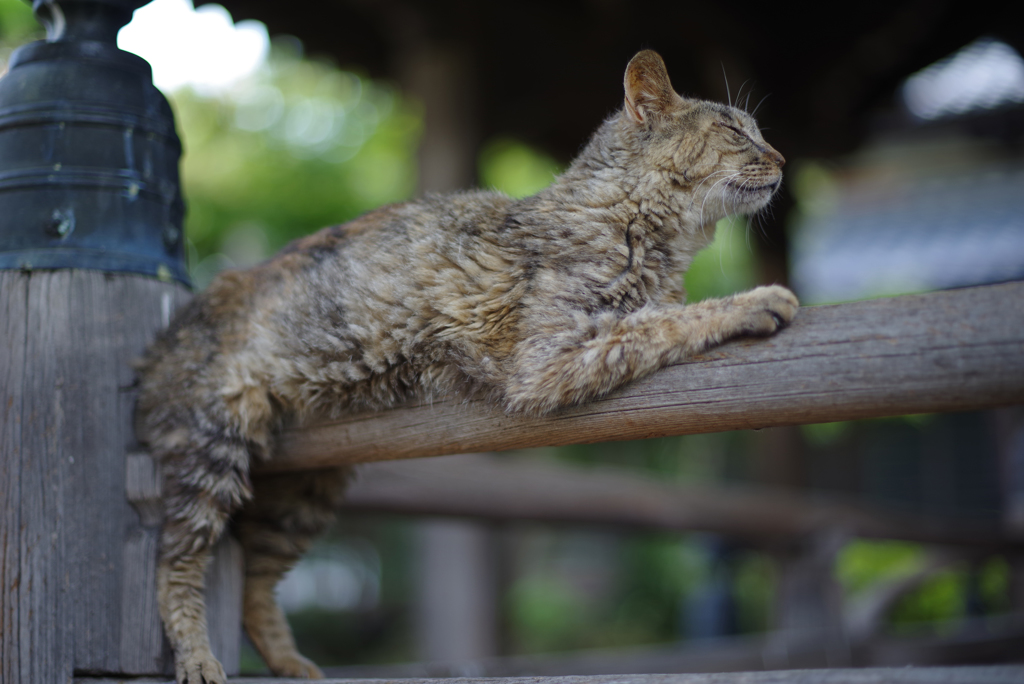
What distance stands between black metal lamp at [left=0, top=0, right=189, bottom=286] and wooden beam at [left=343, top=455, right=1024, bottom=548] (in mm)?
1588

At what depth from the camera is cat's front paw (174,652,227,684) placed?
2029 mm

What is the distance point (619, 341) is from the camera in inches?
71.9

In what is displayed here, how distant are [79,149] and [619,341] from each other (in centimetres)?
153

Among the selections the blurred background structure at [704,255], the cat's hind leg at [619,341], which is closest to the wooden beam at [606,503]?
the blurred background structure at [704,255]

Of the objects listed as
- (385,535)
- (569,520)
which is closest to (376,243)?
(569,520)

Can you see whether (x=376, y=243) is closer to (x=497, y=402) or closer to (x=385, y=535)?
(x=497, y=402)

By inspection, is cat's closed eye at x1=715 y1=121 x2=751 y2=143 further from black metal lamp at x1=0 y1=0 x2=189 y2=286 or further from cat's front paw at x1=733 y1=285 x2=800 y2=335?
black metal lamp at x1=0 y1=0 x2=189 y2=286

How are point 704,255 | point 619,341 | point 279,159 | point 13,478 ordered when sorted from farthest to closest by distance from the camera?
1. point 704,255
2. point 279,159
3. point 13,478
4. point 619,341

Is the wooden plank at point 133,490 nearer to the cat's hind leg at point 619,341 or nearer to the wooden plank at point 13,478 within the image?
the wooden plank at point 13,478

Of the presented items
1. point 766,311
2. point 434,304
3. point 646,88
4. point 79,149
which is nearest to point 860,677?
point 766,311

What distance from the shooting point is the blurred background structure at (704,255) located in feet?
15.6

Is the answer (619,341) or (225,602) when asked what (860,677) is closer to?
(619,341)

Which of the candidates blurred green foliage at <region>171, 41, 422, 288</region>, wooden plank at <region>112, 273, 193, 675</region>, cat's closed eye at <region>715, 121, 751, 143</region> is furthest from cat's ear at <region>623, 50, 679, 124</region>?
blurred green foliage at <region>171, 41, 422, 288</region>

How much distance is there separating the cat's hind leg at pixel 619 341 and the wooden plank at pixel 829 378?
35 millimetres
